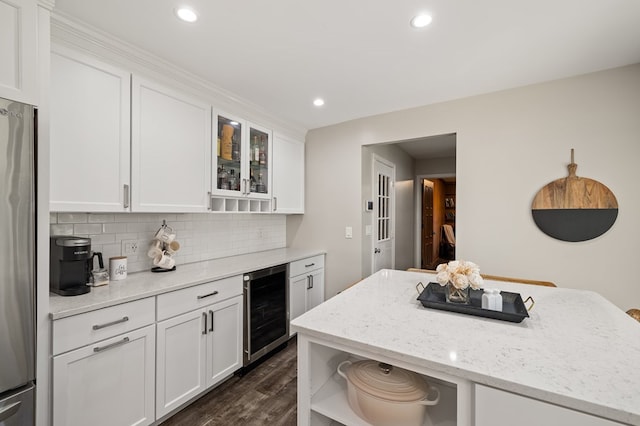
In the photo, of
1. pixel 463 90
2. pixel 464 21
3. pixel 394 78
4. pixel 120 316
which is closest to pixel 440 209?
pixel 463 90

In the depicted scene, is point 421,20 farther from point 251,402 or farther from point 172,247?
point 251,402

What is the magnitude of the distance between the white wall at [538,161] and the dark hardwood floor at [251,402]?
198 centimetres

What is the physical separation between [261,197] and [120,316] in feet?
5.43

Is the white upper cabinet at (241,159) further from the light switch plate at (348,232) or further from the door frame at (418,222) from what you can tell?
the door frame at (418,222)

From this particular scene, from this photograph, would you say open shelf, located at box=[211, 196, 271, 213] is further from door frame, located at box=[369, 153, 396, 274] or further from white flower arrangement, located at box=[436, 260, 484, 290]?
white flower arrangement, located at box=[436, 260, 484, 290]

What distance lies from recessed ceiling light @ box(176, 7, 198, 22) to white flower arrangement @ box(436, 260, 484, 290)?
6.27 ft

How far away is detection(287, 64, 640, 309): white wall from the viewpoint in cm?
213

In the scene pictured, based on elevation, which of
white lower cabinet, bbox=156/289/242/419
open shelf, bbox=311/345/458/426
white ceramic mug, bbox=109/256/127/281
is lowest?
white lower cabinet, bbox=156/289/242/419

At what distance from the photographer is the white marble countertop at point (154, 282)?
141 cm

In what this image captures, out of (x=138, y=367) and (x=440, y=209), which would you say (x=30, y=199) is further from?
(x=440, y=209)

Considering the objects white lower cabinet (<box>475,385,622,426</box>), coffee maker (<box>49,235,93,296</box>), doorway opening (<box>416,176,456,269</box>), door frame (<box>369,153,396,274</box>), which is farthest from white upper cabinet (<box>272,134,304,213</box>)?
doorway opening (<box>416,176,456,269</box>)

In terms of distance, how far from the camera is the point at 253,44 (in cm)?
183

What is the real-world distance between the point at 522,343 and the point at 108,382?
1970mm

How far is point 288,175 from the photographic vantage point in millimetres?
3330
